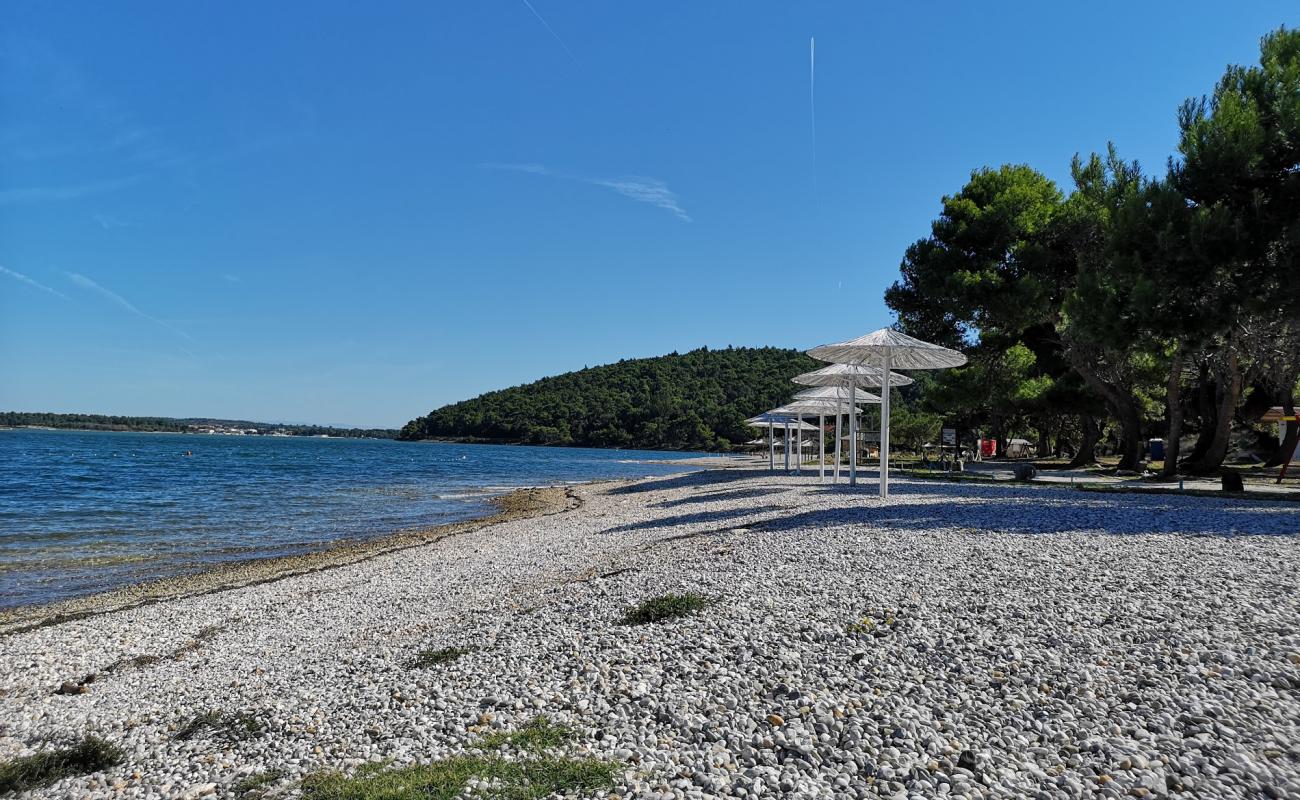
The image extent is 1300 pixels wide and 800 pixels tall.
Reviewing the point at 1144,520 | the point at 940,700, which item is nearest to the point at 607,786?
the point at 940,700

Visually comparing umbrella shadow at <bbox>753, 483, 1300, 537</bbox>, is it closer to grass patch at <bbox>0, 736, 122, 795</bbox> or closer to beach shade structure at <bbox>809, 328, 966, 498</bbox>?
beach shade structure at <bbox>809, 328, 966, 498</bbox>

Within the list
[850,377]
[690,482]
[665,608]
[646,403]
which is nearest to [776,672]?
[665,608]

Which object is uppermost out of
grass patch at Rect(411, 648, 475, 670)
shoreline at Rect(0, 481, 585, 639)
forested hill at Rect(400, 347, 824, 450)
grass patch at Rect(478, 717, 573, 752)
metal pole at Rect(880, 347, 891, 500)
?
forested hill at Rect(400, 347, 824, 450)

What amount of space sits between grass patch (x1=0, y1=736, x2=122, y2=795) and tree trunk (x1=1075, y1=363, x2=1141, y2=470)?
23004mm


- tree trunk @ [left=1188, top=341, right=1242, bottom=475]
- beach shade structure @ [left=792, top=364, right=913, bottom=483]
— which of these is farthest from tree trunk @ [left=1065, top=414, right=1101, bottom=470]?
beach shade structure @ [left=792, top=364, right=913, bottom=483]

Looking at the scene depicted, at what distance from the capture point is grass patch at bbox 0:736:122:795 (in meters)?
4.59

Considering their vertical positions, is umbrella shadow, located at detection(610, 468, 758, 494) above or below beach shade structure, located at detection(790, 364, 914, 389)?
below

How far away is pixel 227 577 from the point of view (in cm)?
1212

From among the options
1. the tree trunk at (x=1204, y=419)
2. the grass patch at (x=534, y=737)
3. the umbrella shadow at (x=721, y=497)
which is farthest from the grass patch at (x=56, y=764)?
the tree trunk at (x=1204, y=419)

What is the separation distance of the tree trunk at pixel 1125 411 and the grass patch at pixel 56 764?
23004 millimetres

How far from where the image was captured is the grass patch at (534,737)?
407cm

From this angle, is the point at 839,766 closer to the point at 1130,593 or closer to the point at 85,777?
the point at 1130,593

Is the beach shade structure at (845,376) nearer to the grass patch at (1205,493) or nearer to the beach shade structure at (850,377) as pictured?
the beach shade structure at (850,377)

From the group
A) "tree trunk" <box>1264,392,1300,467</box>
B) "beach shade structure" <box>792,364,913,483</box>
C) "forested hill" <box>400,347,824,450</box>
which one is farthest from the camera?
"forested hill" <box>400,347,824,450</box>
